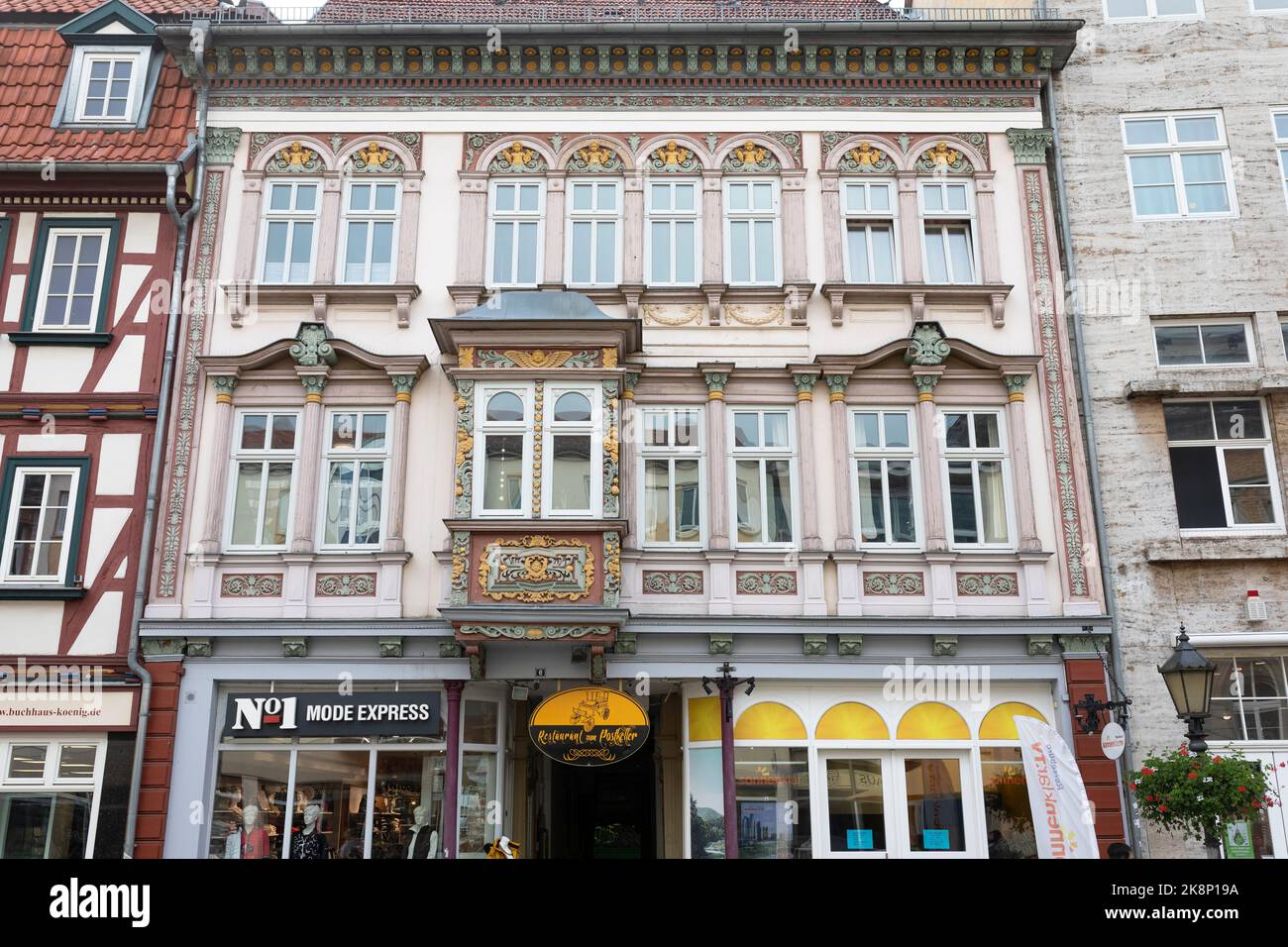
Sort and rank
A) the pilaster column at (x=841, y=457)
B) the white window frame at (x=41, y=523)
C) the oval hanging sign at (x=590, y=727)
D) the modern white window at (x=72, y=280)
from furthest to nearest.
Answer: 1. the modern white window at (x=72, y=280)
2. the pilaster column at (x=841, y=457)
3. the white window frame at (x=41, y=523)
4. the oval hanging sign at (x=590, y=727)

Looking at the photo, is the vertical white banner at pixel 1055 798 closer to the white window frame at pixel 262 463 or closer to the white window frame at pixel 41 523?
the white window frame at pixel 262 463

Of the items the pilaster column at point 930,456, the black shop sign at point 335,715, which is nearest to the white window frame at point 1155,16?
the pilaster column at point 930,456

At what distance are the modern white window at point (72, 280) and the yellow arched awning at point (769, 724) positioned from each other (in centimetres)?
1090

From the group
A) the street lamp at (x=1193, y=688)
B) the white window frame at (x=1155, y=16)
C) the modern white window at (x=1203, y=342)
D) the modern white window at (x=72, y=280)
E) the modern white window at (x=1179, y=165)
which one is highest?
the white window frame at (x=1155, y=16)

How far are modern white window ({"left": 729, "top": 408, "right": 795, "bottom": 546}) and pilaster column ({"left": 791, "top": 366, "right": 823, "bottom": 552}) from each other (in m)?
0.16

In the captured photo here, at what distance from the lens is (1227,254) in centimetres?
1559

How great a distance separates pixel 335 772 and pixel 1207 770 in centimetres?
1040

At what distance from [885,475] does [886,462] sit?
0.20 m

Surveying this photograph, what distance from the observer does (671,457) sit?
14.9m

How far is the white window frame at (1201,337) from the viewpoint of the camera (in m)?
15.2

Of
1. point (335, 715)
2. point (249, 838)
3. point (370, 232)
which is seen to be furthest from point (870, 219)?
point (249, 838)

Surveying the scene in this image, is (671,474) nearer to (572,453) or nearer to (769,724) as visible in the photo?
(572,453)

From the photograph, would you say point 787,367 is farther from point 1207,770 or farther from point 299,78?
point 299,78
